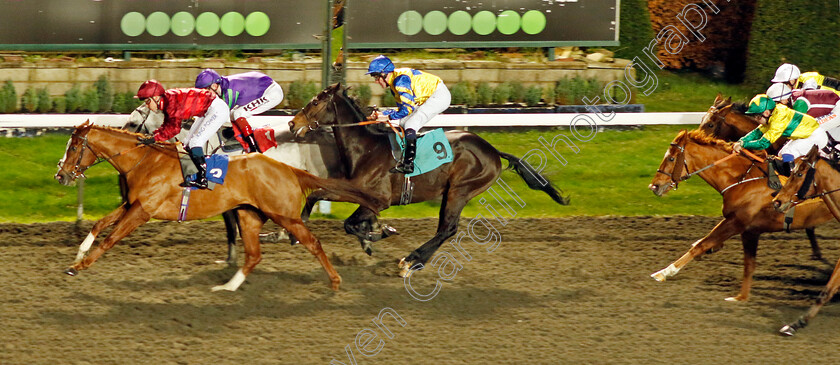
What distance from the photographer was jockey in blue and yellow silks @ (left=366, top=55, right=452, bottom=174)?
26.3 feet

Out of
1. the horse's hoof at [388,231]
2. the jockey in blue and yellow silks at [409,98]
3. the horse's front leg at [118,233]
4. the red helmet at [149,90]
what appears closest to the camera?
the horse's front leg at [118,233]

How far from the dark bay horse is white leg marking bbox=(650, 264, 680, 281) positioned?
1496 mm

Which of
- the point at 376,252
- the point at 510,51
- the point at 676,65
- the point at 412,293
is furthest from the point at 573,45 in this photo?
the point at 412,293

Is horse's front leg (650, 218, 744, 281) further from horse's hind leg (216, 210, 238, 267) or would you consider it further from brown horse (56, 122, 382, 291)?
horse's hind leg (216, 210, 238, 267)

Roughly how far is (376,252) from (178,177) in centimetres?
193

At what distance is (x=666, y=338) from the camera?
6.80m

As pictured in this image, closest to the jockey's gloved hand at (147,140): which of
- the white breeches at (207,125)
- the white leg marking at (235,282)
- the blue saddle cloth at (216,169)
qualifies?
the white breeches at (207,125)

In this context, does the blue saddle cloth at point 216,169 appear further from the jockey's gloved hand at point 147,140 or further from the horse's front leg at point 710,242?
the horse's front leg at point 710,242

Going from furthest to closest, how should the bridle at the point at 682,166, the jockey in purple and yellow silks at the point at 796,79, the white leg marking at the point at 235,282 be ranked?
the jockey in purple and yellow silks at the point at 796,79, the bridle at the point at 682,166, the white leg marking at the point at 235,282

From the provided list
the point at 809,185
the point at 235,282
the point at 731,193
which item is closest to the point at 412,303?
the point at 235,282

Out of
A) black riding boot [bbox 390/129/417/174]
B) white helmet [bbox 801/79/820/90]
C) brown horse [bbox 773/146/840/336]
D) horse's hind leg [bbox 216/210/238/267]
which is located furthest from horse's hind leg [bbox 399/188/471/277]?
white helmet [bbox 801/79/820/90]

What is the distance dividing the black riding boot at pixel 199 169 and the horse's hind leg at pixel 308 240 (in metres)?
0.55

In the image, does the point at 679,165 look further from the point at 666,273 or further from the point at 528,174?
the point at 528,174

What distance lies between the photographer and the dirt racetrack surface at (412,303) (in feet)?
21.1
